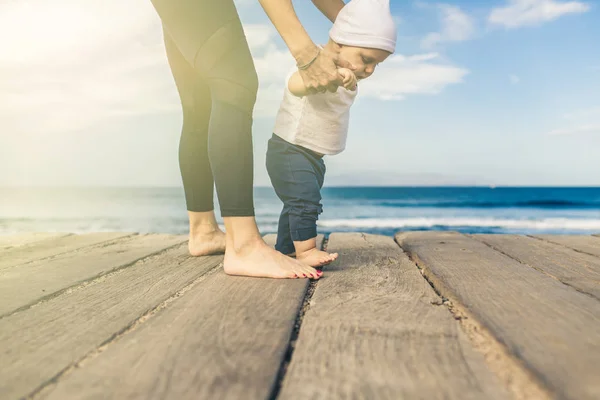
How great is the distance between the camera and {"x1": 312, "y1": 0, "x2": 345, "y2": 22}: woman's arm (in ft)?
6.26

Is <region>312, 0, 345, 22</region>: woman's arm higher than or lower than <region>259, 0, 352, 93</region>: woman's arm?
higher

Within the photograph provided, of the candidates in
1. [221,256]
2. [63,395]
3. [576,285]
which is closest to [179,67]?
[221,256]

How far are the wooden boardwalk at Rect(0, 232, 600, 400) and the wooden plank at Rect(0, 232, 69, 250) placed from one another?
712 millimetres

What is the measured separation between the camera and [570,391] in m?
0.65

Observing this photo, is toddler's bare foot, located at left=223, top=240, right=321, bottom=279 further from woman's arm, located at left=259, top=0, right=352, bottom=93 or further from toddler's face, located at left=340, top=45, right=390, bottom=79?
toddler's face, located at left=340, top=45, right=390, bottom=79

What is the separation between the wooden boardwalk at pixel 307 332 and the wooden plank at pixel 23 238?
0.71m

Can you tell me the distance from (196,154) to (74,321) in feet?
3.19

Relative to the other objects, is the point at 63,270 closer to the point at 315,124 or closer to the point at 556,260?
the point at 315,124

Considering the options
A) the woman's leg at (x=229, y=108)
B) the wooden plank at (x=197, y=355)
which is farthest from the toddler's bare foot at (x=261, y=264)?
the wooden plank at (x=197, y=355)

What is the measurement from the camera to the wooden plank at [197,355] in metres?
0.69

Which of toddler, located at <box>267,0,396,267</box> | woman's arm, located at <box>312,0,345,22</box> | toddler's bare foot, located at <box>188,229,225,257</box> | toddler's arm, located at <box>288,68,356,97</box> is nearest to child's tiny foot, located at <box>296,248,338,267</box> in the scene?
toddler, located at <box>267,0,396,267</box>

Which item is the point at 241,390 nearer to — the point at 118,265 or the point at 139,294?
the point at 139,294

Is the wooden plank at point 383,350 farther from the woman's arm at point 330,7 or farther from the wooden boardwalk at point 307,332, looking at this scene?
the woman's arm at point 330,7

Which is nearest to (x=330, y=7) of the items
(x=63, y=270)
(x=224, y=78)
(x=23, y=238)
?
(x=224, y=78)
